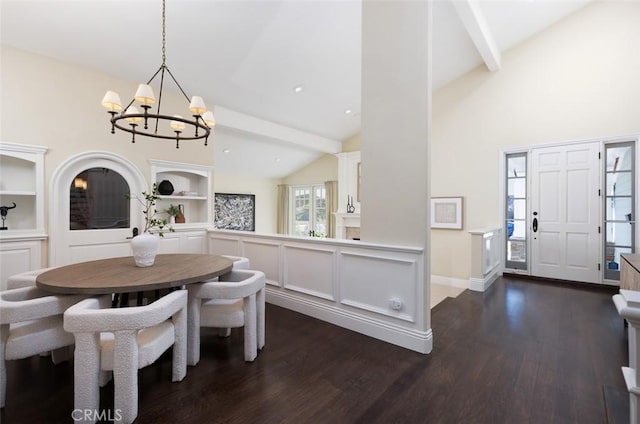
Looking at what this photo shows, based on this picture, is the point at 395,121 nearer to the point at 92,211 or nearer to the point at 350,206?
the point at 92,211

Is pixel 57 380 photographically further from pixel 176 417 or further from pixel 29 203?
pixel 29 203

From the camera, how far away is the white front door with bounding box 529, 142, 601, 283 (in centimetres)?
462

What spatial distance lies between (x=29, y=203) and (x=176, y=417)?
3569 millimetres

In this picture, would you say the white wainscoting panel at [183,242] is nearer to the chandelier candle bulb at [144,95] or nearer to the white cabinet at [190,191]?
the white cabinet at [190,191]

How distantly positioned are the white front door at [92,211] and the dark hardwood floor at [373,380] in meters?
1.91

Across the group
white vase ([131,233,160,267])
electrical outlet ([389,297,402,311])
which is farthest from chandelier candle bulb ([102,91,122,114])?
electrical outlet ([389,297,402,311])

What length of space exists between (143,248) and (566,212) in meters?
5.98

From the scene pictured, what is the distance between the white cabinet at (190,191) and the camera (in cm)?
479

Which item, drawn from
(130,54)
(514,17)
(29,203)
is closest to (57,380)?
(29,203)

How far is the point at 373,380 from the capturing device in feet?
6.93

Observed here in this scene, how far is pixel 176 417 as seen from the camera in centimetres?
172

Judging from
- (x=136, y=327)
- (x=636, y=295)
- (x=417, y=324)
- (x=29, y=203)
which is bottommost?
(x=417, y=324)

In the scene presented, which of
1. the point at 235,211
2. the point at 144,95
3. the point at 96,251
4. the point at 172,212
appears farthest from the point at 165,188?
the point at 235,211

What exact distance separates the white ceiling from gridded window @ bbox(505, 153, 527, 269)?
196 cm
